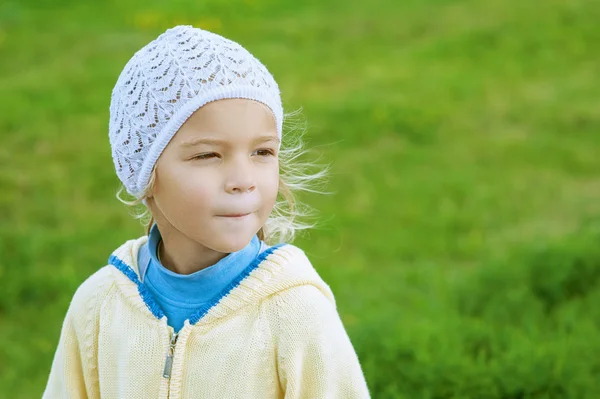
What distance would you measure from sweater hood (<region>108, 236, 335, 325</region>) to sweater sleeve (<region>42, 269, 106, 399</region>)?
0.14 meters

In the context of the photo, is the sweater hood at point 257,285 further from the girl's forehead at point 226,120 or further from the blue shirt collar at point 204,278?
the girl's forehead at point 226,120

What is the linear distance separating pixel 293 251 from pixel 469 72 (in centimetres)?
699

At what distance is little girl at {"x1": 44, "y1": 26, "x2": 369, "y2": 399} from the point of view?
2.05 meters

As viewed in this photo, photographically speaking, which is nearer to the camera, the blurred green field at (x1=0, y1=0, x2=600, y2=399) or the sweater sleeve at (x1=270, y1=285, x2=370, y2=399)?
the sweater sleeve at (x1=270, y1=285, x2=370, y2=399)

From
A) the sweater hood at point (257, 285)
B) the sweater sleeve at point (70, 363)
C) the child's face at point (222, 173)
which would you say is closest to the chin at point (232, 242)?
the child's face at point (222, 173)

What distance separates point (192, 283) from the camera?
2.22 metres

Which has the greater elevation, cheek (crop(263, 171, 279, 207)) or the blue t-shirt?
cheek (crop(263, 171, 279, 207))

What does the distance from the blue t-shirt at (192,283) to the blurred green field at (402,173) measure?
159 cm

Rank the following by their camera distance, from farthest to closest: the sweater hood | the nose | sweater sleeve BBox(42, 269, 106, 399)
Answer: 1. sweater sleeve BBox(42, 269, 106, 399)
2. the sweater hood
3. the nose

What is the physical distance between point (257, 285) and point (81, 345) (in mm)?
521

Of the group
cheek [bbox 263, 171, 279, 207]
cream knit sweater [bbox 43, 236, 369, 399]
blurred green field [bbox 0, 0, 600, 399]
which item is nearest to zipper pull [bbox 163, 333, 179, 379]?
cream knit sweater [bbox 43, 236, 369, 399]

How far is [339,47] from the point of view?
32.6 ft

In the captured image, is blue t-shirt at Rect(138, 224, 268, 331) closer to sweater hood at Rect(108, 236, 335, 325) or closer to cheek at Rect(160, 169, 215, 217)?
sweater hood at Rect(108, 236, 335, 325)

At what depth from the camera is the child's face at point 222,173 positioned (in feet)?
6.68
